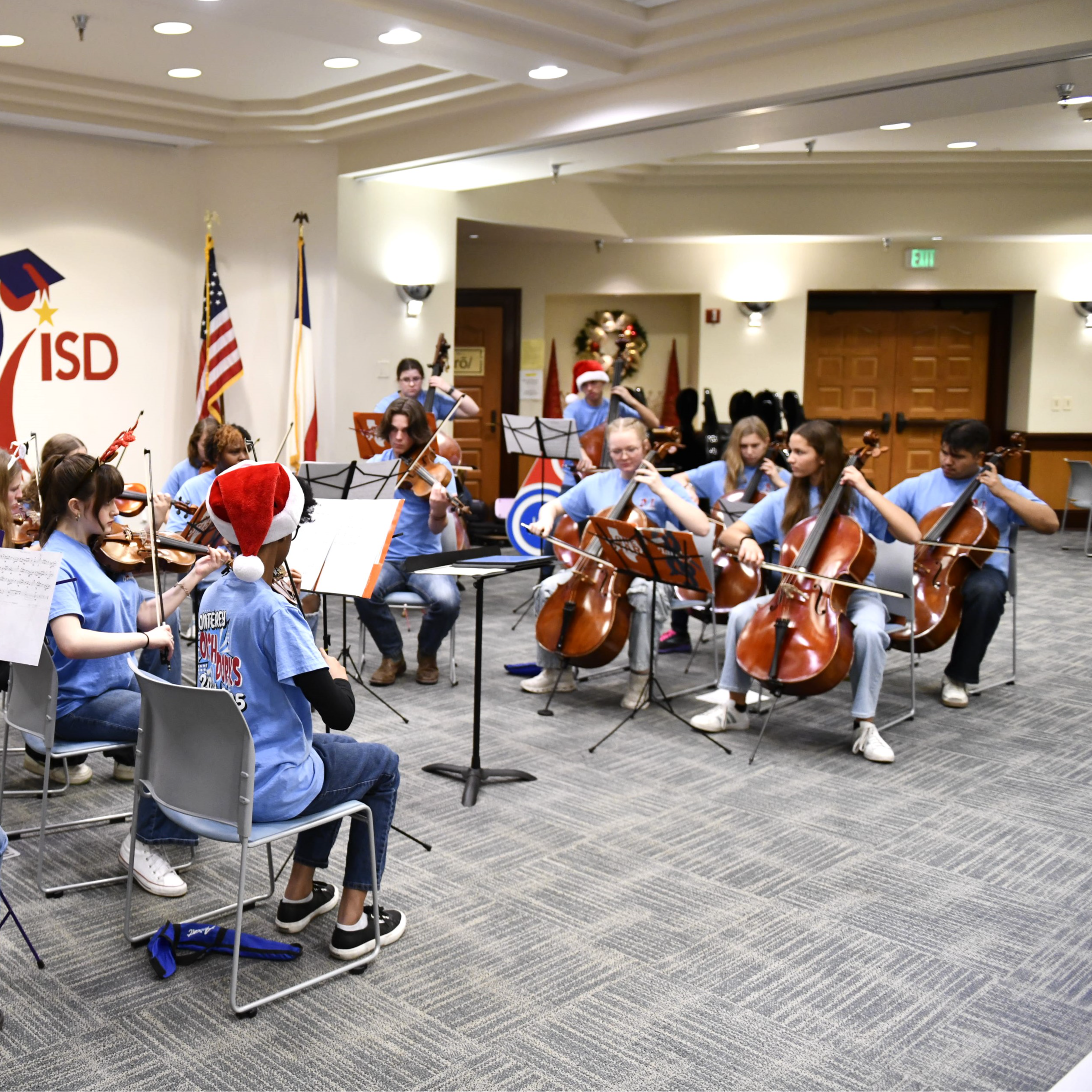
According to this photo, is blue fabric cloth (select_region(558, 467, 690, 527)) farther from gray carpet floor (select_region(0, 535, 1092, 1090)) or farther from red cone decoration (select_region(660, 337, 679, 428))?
red cone decoration (select_region(660, 337, 679, 428))

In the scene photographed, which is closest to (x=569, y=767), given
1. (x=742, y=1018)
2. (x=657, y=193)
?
(x=742, y=1018)

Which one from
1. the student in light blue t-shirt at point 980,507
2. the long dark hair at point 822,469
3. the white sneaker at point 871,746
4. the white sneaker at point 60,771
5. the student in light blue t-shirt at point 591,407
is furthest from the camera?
the student in light blue t-shirt at point 591,407

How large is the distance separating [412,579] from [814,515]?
190cm

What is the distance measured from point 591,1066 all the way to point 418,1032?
38cm

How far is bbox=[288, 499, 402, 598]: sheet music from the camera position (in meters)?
3.19

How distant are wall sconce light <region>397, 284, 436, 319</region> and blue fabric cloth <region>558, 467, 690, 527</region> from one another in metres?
3.73

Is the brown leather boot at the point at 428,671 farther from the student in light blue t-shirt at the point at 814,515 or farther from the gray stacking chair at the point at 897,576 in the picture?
the gray stacking chair at the point at 897,576

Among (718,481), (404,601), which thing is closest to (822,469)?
(718,481)

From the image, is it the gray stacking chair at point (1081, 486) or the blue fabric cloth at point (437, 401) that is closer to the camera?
the blue fabric cloth at point (437, 401)

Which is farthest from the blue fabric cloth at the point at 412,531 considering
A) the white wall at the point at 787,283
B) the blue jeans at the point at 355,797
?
the white wall at the point at 787,283

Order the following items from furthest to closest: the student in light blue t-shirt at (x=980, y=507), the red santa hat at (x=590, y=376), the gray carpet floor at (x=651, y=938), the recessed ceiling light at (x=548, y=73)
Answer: the red santa hat at (x=590, y=376), the recessed ceiling light at (x=548, y=73), the student in light blue t-shirt at (x=980, y=507), the gray carpet floor at (x=651, y=938)

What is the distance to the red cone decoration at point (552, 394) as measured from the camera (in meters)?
10.9

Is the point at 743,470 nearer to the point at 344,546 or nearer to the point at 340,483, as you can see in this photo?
the point at 340,483

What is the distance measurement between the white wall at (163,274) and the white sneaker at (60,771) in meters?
4.02
